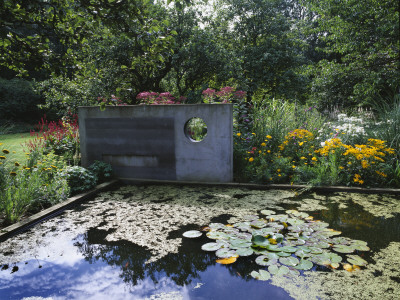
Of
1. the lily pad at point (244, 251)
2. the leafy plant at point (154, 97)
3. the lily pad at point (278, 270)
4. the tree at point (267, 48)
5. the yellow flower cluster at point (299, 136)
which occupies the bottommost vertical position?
the lily pad at point (278, 270)

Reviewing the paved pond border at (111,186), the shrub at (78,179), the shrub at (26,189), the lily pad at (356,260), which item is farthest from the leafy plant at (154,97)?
the lily pad at (356,260)

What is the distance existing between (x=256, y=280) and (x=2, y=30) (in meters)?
2.42

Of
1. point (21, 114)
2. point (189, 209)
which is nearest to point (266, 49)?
point (189, 209)

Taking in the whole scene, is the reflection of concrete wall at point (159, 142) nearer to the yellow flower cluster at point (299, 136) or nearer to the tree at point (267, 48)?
the yellow flower cluster at point (299, 136)

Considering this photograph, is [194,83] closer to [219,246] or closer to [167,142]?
[167,142]

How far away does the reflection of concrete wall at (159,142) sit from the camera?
14.6ft

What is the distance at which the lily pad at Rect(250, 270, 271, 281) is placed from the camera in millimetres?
2049

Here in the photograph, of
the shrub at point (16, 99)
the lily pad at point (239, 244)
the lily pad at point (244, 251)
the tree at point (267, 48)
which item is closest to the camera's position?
the lily pad at point (244, 251)

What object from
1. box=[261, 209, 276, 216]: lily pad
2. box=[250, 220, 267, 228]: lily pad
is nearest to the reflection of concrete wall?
box=[261, 209, 276, 216]: lily pad

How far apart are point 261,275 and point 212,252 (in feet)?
1.65

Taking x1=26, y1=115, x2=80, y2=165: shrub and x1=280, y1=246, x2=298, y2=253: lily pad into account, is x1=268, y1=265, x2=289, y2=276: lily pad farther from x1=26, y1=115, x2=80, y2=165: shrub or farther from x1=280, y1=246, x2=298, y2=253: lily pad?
x1=26, y1=115, x2=80, y2=165: shrub

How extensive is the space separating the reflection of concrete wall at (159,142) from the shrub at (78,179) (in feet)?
2.34

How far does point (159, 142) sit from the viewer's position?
4680 mm

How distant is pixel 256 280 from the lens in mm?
2041
